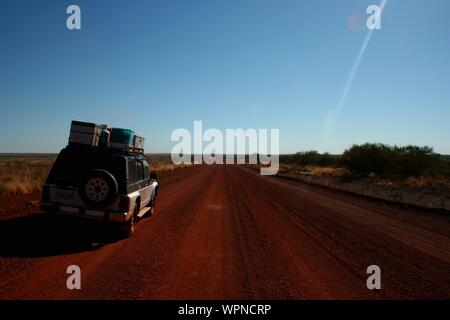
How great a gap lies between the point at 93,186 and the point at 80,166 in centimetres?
77

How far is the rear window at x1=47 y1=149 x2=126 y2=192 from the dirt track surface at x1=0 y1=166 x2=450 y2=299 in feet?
3.18

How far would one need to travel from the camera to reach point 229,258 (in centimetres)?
676

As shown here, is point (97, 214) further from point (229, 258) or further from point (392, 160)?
point (392, 160)

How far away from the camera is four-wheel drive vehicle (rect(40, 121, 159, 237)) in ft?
24.0

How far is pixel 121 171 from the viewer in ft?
25.4

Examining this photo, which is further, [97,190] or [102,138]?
[102,138]

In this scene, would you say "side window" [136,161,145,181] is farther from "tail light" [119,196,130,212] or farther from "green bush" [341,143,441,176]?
"green bush" [341,143,441,176]

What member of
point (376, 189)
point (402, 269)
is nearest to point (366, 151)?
point (376, 189)

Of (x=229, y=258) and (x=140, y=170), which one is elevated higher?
(x=140, y=170)

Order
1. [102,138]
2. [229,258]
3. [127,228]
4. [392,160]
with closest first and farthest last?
[229,258] → [127,228] → [102,138] → [392,160]

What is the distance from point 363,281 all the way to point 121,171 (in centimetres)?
528

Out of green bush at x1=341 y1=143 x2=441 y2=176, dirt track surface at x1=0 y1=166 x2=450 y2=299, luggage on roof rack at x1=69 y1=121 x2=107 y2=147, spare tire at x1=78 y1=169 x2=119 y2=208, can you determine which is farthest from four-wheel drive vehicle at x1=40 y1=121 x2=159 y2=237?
green bush at x1=341 y1=143 x2=441 y2=176

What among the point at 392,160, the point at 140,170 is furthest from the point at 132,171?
the point at 392,160

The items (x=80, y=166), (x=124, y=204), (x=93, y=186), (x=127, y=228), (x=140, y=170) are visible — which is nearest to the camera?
(x=93, y=186)
